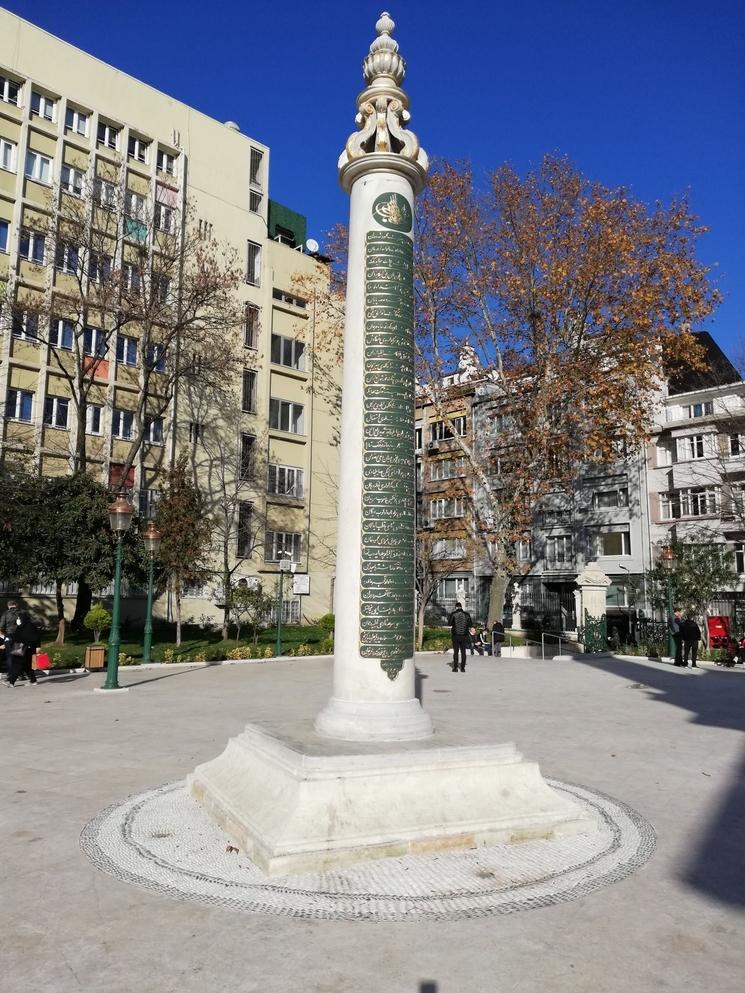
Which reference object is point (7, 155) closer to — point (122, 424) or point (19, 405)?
point (19, 405)

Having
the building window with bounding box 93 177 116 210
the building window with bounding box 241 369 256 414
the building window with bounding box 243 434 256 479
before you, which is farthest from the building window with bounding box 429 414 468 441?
the building window with bounding box 93 177 116 210

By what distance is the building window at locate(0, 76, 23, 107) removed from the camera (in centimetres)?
2995

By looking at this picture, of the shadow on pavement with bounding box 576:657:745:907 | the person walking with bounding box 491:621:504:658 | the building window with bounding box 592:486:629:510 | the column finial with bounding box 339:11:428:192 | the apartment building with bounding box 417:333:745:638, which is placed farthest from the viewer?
the building window with bounding box 592:486:629:510

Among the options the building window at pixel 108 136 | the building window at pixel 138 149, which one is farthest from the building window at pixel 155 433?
the building window at pixel 108 136

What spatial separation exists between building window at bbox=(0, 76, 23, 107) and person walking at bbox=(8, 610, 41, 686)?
2406cm

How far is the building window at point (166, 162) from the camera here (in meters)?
35.0

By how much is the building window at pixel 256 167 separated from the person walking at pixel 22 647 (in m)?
31.0

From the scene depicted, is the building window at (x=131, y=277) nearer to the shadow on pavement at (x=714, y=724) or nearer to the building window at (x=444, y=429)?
the shadow on pavement at (x=714, y=724)

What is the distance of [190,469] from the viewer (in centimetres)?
3416

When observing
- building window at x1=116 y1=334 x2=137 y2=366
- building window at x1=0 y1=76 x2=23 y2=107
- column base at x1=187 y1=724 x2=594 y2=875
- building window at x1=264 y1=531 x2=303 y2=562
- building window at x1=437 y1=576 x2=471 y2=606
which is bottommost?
column base at x1=187 y1=724 x2=594 y2=875

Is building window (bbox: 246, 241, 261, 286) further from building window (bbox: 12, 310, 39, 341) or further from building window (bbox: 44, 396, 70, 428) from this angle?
building window (bbox: 12, 310, 39, 341)

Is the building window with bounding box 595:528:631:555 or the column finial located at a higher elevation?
the column finial

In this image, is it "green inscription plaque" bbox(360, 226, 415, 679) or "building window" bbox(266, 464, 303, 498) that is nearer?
"green inscription plaque" bbox(360, 226, 415, 679)

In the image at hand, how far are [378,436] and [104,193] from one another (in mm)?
27631
